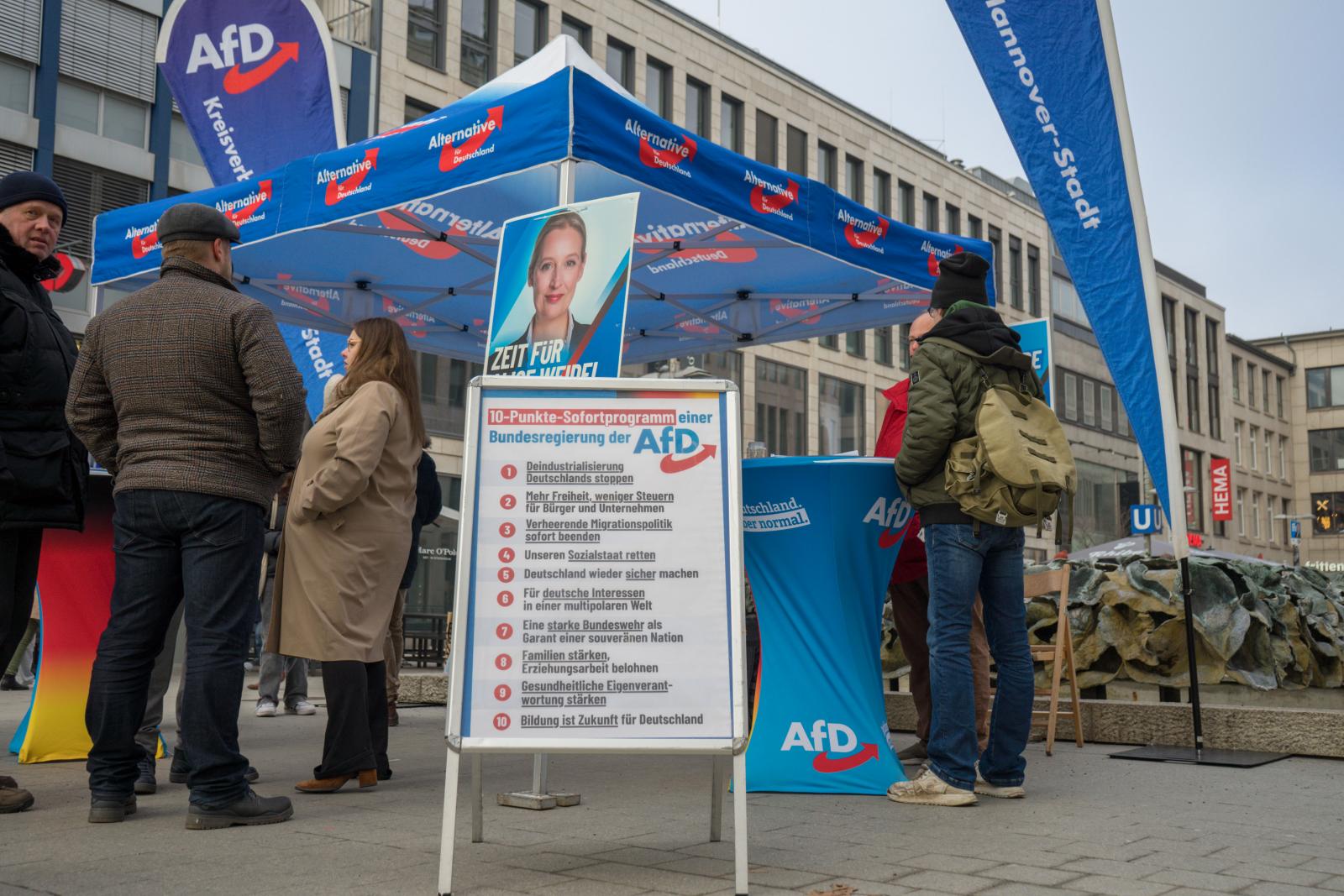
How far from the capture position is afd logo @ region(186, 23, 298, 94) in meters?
9.71

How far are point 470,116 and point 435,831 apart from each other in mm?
3479

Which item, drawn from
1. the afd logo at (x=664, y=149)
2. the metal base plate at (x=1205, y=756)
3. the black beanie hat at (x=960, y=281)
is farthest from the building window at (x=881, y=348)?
the black beanie hat at (x=960, y=281)

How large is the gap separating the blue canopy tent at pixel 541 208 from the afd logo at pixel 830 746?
2531 mm

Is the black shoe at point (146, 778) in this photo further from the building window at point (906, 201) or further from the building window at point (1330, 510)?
the building window at point (1330, 510)

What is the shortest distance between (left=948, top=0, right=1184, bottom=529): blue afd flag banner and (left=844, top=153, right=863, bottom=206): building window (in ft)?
115

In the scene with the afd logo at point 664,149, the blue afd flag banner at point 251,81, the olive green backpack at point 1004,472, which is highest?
the blue afd flag banner at point 251,81

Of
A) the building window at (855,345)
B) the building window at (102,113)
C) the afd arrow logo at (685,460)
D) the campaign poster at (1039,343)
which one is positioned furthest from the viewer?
the building window at (855,345)

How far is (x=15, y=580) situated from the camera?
4.73m

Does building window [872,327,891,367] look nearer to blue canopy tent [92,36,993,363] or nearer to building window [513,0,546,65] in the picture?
building window [513,0,546,65]

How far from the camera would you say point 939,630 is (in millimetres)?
5148

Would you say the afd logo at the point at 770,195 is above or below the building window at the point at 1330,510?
below

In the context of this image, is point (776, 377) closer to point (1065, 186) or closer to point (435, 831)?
point (1065, 186)

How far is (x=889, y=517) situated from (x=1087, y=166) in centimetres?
230

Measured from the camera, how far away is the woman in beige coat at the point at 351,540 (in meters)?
5.02
